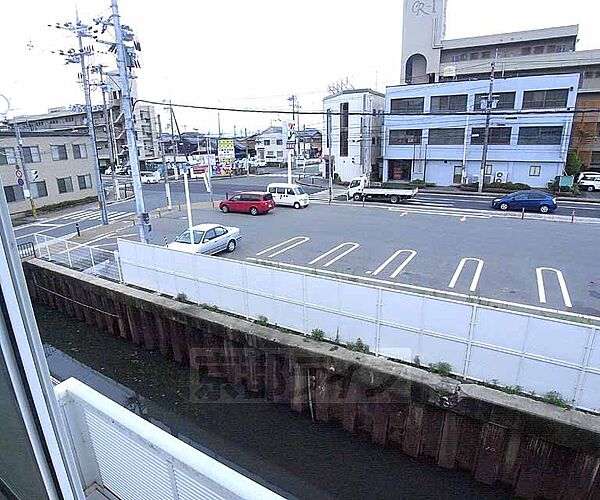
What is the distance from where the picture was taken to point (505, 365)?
568 centimetres

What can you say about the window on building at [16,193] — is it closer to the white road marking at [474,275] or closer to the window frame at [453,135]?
the white road marking at [474,275]

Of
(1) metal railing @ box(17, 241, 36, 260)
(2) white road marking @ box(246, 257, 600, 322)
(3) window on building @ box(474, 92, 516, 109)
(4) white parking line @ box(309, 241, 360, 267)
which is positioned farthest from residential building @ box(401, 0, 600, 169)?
(1) metal railing @ box(17, 241, 36, 260)

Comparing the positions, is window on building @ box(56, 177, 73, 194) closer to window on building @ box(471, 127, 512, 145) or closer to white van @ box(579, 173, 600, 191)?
window on building @ box(471, 127, 512, 145)

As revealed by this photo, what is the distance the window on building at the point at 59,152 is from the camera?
25436 mm

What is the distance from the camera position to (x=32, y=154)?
78.7 feet

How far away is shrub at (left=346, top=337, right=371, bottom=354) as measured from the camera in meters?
6.67

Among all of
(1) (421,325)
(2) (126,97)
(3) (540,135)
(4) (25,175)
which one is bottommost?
(1) (421,325)

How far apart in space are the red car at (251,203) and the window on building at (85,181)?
12914 mm

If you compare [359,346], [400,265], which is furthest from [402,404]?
[400,265]

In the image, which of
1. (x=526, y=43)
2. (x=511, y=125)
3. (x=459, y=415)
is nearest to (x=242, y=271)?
(x=459, y=415)

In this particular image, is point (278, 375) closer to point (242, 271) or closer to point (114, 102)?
point (242, 271)

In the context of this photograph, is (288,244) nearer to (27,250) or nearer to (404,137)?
(27,250)

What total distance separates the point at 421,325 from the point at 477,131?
27947 millimetres

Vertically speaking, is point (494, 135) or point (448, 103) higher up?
point (448, 103)
